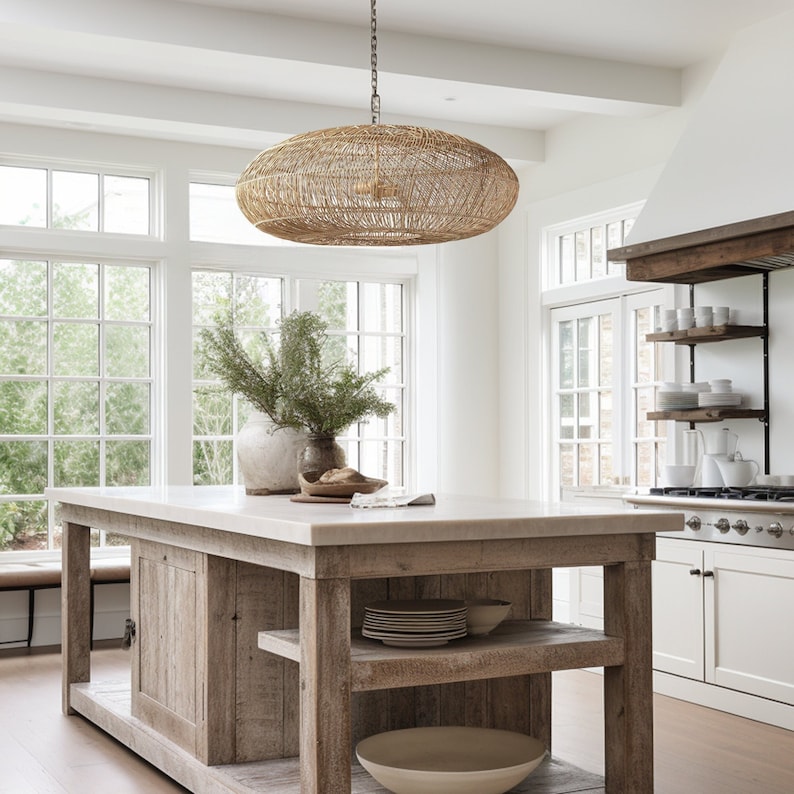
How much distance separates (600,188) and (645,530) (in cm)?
414

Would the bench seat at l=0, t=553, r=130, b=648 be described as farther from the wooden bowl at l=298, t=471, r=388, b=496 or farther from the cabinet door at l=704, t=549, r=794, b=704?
the cabinet door at l=704, t=549, r=794, b=704

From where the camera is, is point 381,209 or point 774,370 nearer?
point 381,209

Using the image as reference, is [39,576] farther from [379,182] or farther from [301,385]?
[379,182]

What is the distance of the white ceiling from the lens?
210 inches

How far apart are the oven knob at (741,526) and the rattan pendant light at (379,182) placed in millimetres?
1728

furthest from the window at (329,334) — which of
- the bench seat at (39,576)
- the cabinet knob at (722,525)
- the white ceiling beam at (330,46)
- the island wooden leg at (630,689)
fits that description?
the island wooden leg at (630,689)

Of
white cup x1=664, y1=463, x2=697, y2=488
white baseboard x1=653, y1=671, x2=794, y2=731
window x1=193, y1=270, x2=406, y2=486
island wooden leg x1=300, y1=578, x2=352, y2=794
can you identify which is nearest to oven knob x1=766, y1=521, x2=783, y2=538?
white baseboard x1=653, y1=671, x2=794, y2=731

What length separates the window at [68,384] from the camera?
686cm

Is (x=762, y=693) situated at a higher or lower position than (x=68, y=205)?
lower

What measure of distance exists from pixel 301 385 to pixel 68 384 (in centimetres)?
313

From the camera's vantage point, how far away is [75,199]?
23.0 ft

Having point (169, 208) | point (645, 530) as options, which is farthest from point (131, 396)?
point (645, 530)

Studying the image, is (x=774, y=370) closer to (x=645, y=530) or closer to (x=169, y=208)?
(x=645, y=530)

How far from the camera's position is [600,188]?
6.90m
